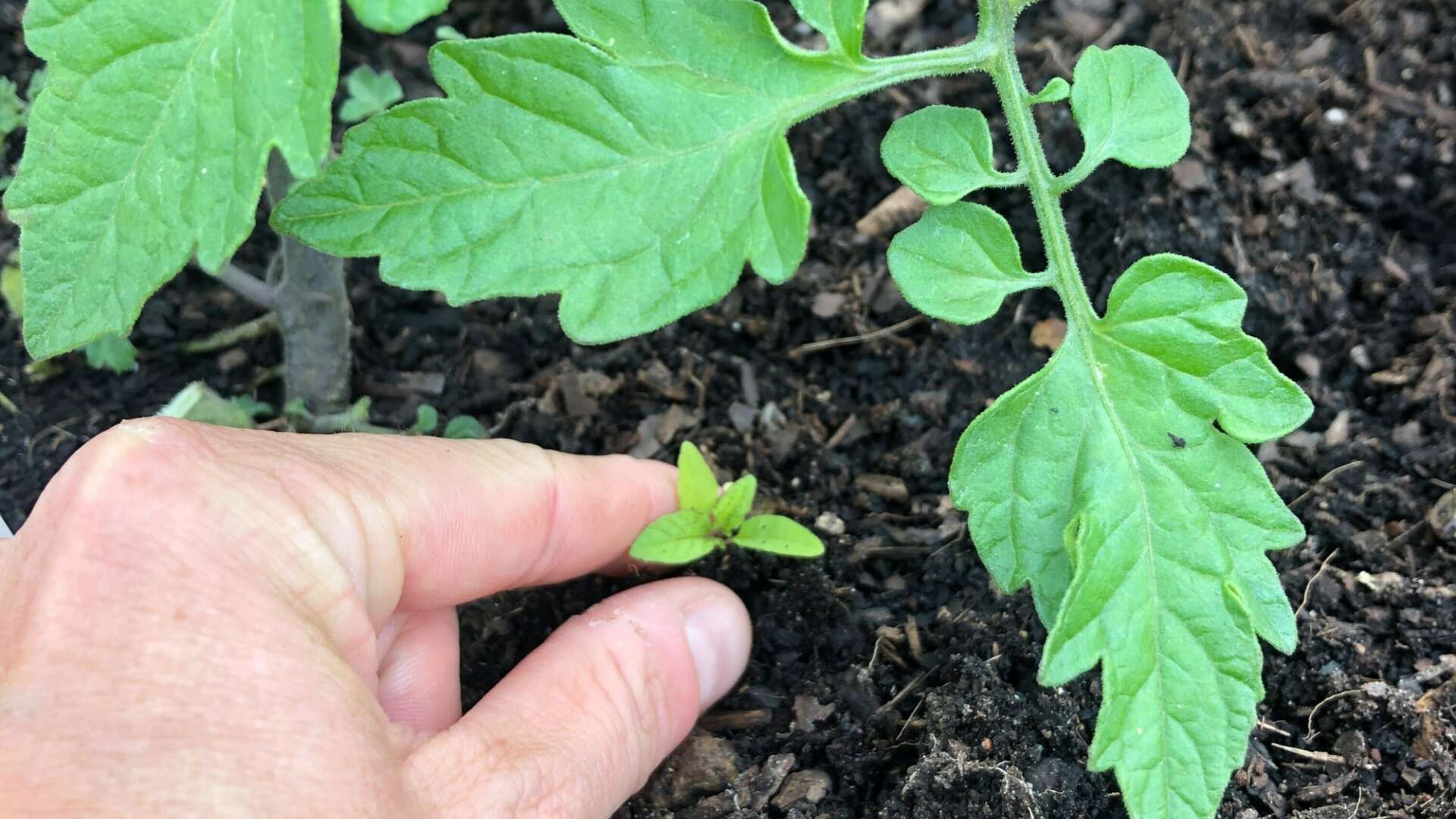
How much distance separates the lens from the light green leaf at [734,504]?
2.21 metres

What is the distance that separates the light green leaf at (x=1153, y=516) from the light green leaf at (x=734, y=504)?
52 centimetres

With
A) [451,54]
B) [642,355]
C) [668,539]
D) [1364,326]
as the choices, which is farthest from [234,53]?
[1364,326]

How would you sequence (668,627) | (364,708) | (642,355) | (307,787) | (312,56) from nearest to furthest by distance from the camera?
(312,56)
(307,787)
(364,708)
(668,627)
(642,355)

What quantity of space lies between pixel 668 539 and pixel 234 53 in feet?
3.71

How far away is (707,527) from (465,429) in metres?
0.70

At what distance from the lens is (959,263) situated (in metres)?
1.83

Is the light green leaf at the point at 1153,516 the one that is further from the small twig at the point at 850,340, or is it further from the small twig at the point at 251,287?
the small twig at the point at 251,287

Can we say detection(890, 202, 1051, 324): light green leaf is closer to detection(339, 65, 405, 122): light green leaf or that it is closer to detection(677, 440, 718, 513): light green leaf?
detection(677, 440, 718, 513): light green leaf

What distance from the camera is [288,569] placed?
169 cm

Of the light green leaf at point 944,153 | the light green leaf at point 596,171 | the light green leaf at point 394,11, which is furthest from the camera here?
the light green leaf at point 944,153

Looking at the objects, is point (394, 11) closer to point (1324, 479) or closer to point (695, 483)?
point (695, 483)

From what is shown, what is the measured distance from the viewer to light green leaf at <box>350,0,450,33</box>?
1.38 m

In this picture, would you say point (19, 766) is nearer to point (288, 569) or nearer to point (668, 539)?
point (288, 569)

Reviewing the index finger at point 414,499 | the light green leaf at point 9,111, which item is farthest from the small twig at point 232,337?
the index finger at point 414,499
